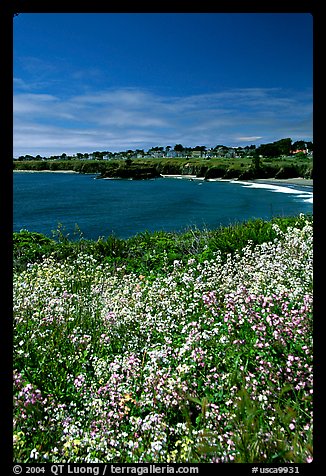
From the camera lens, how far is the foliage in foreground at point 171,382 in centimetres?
271

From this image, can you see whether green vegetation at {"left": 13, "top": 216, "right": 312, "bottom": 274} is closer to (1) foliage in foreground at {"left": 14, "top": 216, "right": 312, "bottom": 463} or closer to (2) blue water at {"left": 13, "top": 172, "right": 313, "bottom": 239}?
(2) blue water at {"left": 13, "top": 172, "right": 313, "bottom": 239}

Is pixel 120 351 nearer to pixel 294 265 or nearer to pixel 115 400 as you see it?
pixel 115 400

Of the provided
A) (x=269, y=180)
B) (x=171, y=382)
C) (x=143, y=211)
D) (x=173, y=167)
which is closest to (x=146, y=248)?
(x=171, y=382)

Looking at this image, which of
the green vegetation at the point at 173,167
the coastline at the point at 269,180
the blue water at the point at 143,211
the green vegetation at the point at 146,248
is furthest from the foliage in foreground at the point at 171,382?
the green vegetation at the point at 173,167

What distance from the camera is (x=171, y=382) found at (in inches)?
132

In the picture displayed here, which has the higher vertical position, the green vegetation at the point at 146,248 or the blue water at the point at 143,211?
the blue water at the point at 143,211

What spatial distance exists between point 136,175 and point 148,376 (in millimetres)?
90305

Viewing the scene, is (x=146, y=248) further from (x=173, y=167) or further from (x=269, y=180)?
(x=173, y=167)

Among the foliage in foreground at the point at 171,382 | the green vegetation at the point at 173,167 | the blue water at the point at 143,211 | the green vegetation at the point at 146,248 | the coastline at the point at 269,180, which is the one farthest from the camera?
the green vegetation at the point at 173,167

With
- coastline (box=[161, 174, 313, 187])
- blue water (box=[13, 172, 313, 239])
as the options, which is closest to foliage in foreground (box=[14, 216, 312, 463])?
blue water (box=[13, 172, 313, 239])

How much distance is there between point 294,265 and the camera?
5.95 meters

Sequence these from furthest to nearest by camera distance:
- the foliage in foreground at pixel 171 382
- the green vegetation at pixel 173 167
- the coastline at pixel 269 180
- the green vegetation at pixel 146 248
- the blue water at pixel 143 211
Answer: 1. the green vegetation at pixel 173 167
2. the coastline at pixel 269 180
3. the blue water at pixel 143 211
4. the green vegetation at pixel 146 248
5. the foliage in foreground at pixel 171 382

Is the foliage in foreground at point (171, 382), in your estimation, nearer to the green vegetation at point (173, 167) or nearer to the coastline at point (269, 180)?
the coastline at point (269, 180)
